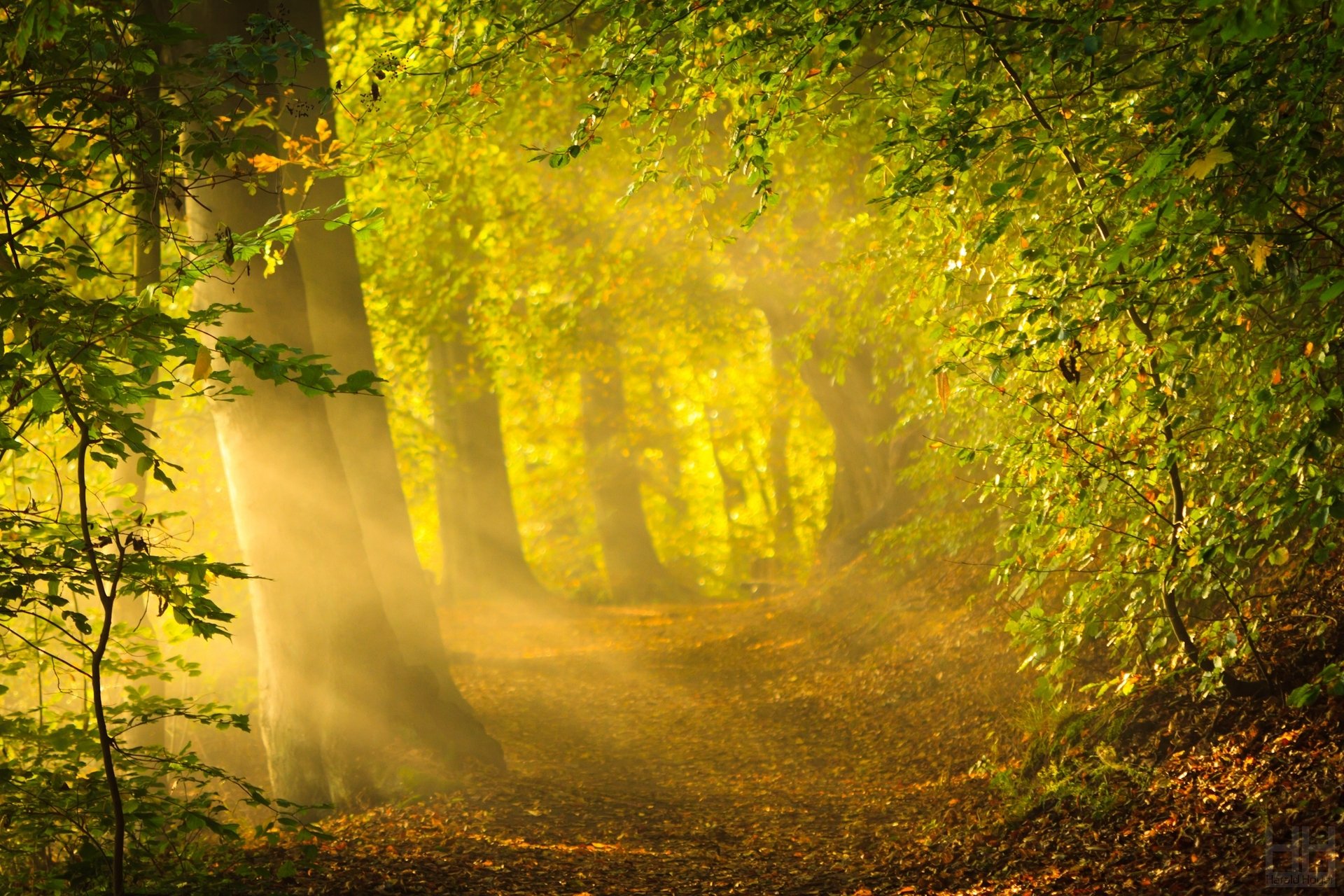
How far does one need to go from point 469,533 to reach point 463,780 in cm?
1257

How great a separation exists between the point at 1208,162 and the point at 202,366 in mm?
3879

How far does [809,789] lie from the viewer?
28.3ft

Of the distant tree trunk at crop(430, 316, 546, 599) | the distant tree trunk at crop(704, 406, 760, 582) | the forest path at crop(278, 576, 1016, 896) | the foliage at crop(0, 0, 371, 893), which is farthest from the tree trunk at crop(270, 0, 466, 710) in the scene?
the distant tree trunk at crop(704, 406, 760, 582)

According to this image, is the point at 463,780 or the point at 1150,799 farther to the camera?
the point at 463,780

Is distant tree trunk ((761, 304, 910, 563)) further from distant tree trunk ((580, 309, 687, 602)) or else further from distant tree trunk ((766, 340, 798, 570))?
distant tree trunk ((766, 340, 798, 570))

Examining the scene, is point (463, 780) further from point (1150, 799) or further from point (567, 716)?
point (1150, 799)

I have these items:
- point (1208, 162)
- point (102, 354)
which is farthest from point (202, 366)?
point (1208, 162)

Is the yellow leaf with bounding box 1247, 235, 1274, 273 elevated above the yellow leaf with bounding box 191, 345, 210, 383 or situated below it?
below

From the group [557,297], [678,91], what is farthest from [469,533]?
[678,91]

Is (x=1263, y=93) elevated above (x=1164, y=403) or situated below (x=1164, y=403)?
above

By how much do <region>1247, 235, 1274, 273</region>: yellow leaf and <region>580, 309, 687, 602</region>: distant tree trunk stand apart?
19987mm

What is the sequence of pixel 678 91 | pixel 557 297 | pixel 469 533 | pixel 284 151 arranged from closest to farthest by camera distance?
pixel 678 91
pixel 284 151
pixel 557 297
pixel 469 533

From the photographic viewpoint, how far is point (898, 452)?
53.6 feet

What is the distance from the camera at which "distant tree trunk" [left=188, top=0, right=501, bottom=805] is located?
7.80 m
